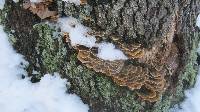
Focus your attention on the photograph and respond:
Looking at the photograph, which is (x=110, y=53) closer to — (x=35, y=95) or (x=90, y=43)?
(x=90, y=43)

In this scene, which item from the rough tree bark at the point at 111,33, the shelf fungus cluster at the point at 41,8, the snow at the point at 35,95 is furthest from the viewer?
the snow at the point at 35,95

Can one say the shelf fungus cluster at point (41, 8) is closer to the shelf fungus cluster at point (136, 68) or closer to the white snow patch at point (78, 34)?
the white snow patch at point (78, 34)

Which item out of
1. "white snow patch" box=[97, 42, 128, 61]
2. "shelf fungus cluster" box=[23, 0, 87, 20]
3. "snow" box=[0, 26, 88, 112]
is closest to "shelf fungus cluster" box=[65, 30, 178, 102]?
"white snow patch" box=[97, 42, 128, 61]

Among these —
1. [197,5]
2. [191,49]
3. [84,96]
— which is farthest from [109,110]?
[197,5]

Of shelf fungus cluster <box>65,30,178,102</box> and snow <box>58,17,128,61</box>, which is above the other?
snow <box>58,17,128,61</box>

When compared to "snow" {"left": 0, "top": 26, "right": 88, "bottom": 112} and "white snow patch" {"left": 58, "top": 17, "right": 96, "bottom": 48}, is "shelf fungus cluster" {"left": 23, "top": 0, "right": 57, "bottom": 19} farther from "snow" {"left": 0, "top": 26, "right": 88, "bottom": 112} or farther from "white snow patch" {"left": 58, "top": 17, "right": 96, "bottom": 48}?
"snow" {"left": 0, "top": 26, "right": 88, "bottom": 112}

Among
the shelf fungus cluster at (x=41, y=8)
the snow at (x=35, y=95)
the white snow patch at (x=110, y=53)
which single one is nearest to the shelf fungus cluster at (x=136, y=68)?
the white snow patch at (x=110, y=53)

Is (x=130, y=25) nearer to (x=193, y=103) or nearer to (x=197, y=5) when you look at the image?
(x=197, y=5)
